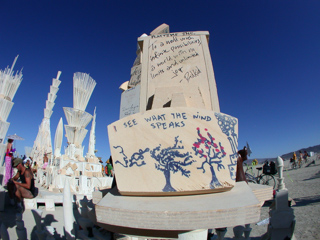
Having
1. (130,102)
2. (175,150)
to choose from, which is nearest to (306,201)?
(130,102)

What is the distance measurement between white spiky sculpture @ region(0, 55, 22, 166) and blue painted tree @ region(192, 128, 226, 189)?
6839mm

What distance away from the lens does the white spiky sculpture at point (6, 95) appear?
6.16 m

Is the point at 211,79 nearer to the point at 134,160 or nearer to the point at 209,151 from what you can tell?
the point at 209,151

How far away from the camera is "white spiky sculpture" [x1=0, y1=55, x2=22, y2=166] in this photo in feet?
20.2

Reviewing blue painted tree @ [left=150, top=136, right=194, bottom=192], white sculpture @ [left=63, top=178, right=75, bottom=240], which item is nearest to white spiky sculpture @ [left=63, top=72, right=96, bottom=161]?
white sculpture @ [left=63, top=178, right=75, bottom=240]

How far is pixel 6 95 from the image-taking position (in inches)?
271

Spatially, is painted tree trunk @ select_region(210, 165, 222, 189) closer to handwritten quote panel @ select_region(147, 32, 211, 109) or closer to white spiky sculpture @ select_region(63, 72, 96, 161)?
handwritten quote panel @ select_region(147, 32, 211, 109)

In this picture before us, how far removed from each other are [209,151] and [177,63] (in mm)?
1351

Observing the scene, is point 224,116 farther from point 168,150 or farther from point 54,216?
point 54,216

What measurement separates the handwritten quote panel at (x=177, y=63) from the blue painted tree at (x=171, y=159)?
3.15ft

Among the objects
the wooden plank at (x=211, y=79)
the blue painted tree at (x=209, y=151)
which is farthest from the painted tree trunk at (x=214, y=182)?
the wooden plank at (x=211, y=79)

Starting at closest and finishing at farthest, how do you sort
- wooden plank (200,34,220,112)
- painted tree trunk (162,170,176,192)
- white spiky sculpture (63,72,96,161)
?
1. painted tree trunk (162,170,176,192)
2. wooden plank (200,34,220,112)
3. white spiky sculpture (63,72,96,161)

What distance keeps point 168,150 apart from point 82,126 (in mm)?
13282

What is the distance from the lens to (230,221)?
100 cm
